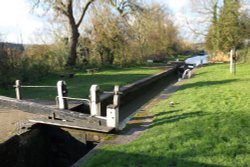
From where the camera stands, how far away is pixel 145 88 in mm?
15547

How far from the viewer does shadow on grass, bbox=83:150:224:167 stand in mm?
4145

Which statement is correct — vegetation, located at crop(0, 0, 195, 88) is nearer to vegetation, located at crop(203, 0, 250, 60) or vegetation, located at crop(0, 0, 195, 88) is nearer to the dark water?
vegetation, located at crop(203, 0, 250, 60)

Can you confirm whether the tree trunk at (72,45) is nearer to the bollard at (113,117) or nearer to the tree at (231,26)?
the tree at (231,26)

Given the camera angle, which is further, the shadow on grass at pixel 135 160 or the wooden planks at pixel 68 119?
the wooden planks at pixel 68 119

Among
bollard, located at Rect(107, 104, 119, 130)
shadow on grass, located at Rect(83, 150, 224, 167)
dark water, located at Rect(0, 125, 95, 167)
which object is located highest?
bollard, located at Rect(107, 104, 119, 130)

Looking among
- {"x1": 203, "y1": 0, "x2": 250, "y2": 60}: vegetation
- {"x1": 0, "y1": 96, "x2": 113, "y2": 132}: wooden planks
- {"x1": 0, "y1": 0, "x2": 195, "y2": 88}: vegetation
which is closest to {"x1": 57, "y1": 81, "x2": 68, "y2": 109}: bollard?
{"x1": 0, "y1": 96, "x2": 113, "y2": 132}: wooden planks

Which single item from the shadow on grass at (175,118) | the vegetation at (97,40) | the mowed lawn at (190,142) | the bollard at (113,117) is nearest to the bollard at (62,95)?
the bollard at (113,117)

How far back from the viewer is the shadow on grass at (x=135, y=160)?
414 cm

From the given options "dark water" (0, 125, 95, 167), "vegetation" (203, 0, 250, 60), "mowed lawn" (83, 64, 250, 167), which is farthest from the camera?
"vegetation" (203, 0, 250, 60)

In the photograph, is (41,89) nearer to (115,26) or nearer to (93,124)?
(93,124)

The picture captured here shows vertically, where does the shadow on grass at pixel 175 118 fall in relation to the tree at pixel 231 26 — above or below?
below

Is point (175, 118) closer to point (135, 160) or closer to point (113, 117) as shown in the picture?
point (113, 117)

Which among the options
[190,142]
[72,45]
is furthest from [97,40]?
[190,142]

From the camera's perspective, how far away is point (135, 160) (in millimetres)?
4379
